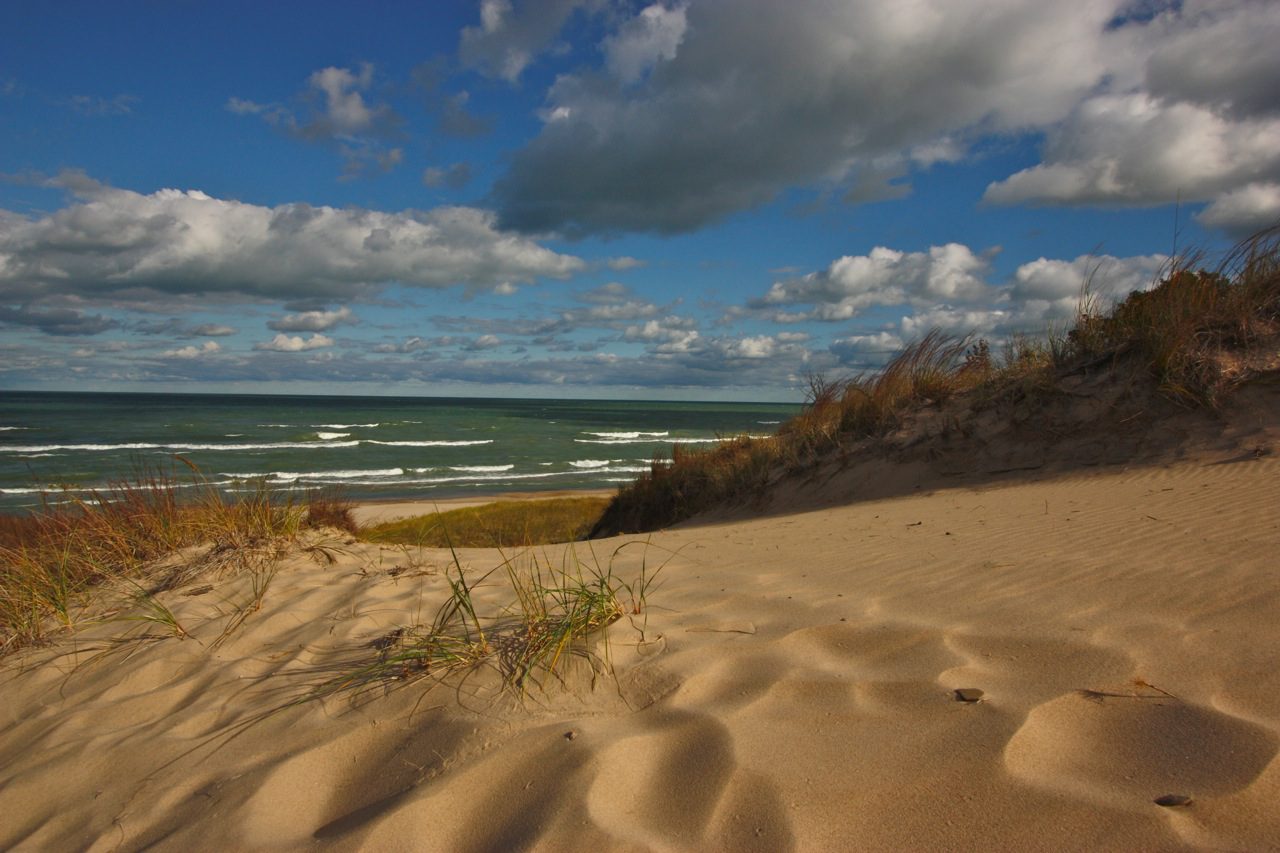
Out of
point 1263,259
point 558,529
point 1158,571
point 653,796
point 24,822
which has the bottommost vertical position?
point 558,529

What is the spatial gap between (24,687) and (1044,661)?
4401mm

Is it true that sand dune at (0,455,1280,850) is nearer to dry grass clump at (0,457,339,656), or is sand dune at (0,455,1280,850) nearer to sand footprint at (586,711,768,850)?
sand footprint at (586,711,768,850)

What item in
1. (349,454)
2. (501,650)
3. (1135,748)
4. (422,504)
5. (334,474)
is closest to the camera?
(1135,748)

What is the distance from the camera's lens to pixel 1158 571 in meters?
3.16

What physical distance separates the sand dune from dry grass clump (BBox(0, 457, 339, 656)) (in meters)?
0.51

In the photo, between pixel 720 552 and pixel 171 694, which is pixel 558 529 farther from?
pixel 171 694

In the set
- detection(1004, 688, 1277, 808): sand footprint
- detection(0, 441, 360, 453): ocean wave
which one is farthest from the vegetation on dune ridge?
detection(0, 441, 360, 453): ocean wave

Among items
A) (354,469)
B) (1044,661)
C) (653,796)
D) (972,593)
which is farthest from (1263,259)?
(354,469)

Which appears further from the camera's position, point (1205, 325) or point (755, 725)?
point (1205, 325)

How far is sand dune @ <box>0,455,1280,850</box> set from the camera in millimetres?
1750

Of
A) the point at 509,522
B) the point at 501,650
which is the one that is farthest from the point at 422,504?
the point at 501,650

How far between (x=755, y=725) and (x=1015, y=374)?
768 cm

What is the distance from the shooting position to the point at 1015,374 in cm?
854

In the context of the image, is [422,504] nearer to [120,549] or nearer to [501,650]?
[120,549]
